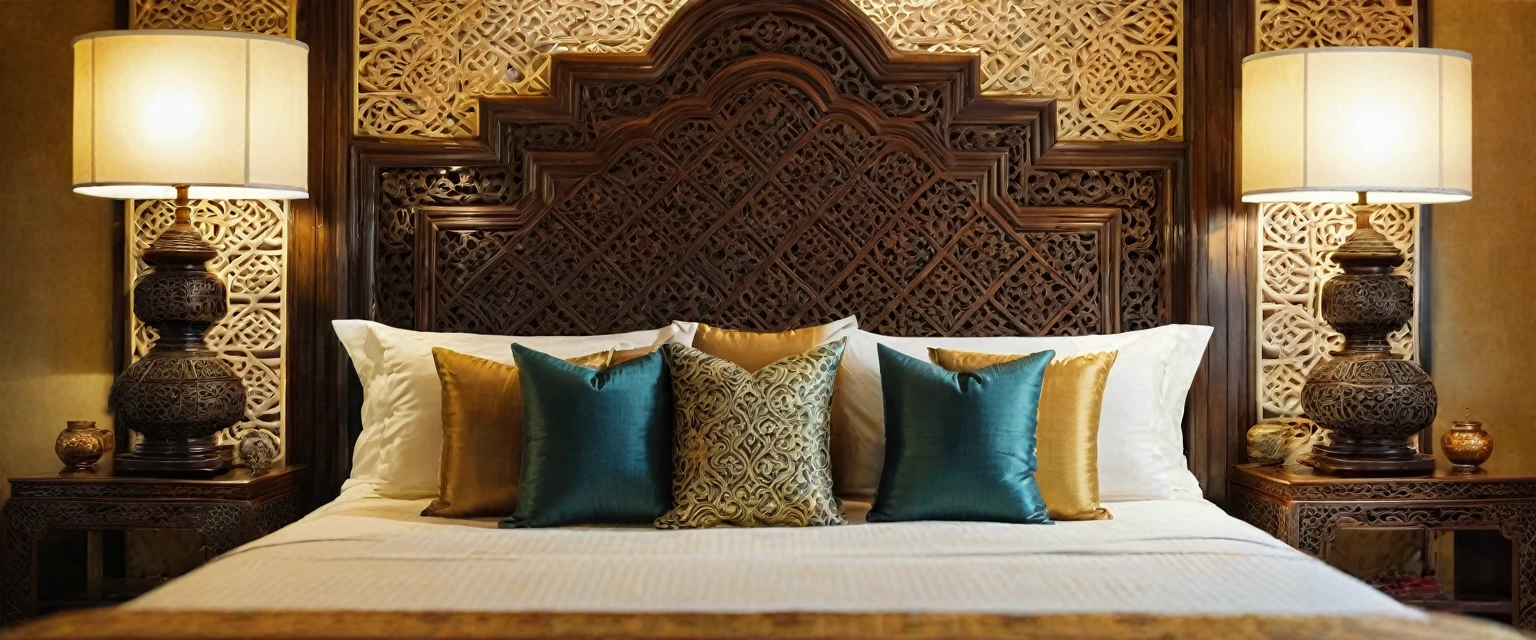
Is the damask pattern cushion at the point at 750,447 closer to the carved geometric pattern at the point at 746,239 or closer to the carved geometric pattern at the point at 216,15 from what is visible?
the carved geometric pattern at the point at 746,239

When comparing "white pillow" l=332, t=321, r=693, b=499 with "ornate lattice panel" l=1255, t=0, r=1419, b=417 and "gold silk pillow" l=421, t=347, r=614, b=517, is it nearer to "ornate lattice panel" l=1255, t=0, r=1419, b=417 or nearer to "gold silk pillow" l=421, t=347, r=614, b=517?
"gold silk pillow" l=421, t=347, r=614, b=517

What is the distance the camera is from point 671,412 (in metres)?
2.81

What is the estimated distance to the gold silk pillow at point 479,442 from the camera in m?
2.82

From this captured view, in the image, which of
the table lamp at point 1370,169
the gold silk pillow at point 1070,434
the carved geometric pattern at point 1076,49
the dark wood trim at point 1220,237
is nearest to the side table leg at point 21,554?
the gold silk pillow at point 1070,434

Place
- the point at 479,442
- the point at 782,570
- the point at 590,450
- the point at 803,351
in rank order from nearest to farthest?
the point at 782,570, the point at 590,450, the point at 479,442, the point at 803,351

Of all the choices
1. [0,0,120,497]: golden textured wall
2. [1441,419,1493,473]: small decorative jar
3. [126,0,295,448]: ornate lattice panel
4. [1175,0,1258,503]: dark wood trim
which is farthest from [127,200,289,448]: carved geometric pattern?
[1441,419,1493,473]: small decorative jar

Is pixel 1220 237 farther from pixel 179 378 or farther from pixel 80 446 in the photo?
pixel 80 446

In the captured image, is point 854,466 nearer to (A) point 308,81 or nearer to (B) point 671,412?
(B) point 671,412

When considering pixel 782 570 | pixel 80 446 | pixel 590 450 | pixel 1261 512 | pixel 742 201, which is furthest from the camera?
pixel 742 201

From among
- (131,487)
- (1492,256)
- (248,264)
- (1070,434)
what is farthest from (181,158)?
(1492,256)

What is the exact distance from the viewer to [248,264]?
352 centimetres

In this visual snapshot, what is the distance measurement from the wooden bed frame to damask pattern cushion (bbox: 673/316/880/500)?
37 cm

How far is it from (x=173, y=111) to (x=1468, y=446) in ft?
10.6

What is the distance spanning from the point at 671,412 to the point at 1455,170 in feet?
6.49
